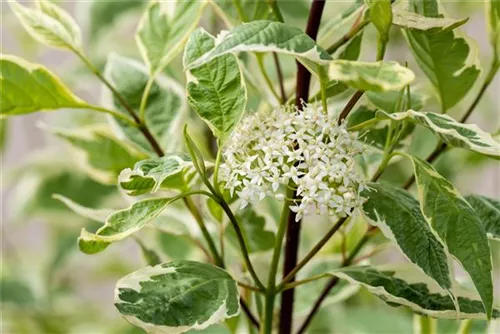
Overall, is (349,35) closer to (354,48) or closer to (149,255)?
(354,48)

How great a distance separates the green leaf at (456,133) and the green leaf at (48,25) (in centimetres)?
24

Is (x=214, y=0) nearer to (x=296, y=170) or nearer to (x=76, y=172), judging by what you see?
(x=296, y=170)

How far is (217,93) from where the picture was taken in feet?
1.42

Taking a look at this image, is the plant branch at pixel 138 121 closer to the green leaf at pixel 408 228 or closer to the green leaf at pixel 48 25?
the green leaf at pixel 48 25

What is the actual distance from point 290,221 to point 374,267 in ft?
0.20

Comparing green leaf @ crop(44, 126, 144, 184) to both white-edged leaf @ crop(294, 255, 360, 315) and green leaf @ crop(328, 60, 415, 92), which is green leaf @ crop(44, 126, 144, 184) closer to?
white-edged leaf @ crop(294, 255, 360, 315)

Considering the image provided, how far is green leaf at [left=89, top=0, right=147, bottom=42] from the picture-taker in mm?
909

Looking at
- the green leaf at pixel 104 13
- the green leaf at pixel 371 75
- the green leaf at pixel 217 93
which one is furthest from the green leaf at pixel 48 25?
the green leaf at pixel 104 13

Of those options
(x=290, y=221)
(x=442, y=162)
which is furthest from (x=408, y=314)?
(x=290, y=221)

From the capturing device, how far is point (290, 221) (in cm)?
49


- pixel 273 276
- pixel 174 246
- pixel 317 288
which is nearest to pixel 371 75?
pixel 273 276

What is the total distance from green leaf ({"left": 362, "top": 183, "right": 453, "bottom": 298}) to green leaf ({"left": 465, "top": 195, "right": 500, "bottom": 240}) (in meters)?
0.05

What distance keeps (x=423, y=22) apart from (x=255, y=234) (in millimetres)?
235

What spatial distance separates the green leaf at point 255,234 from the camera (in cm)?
58
